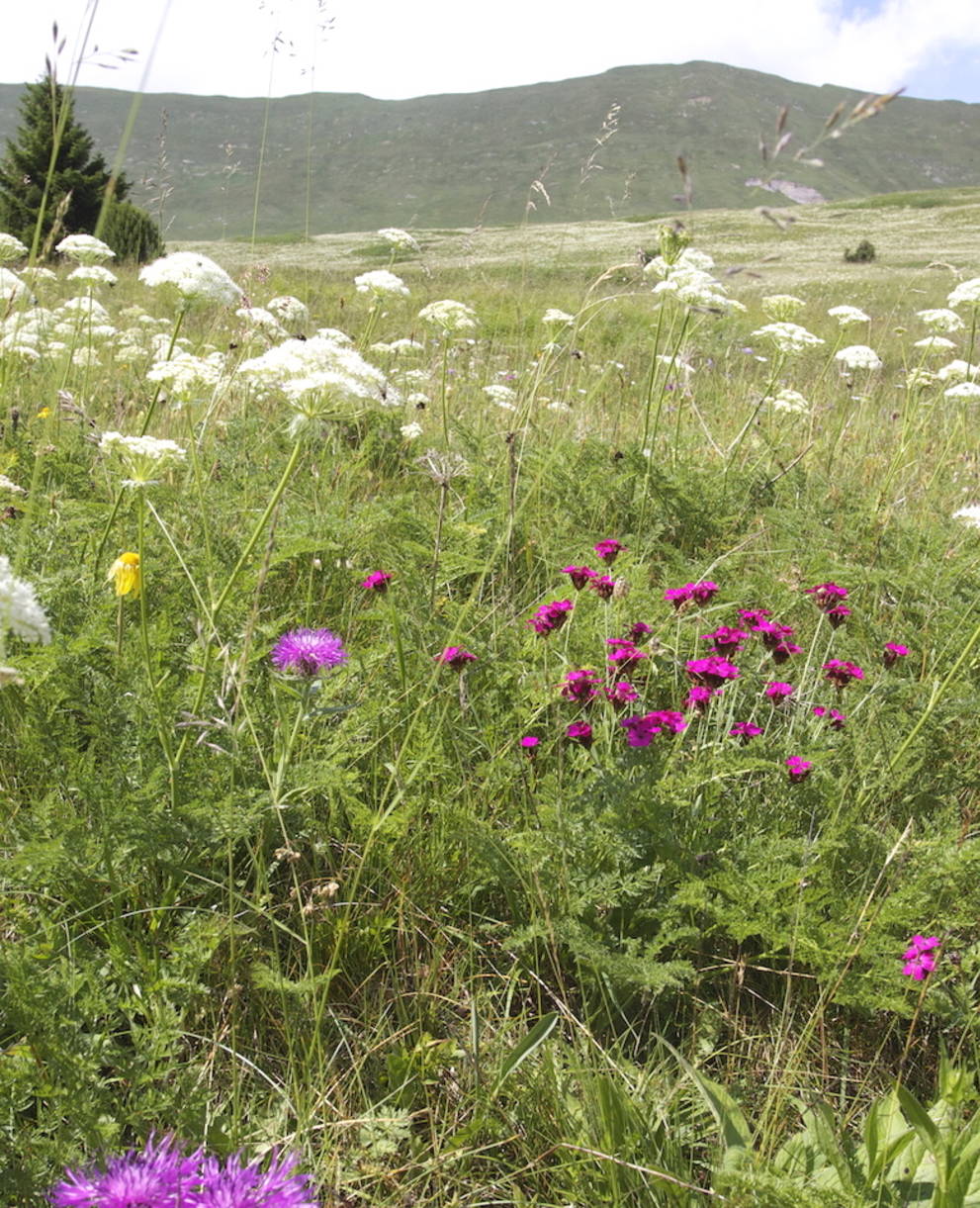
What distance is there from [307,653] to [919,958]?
1275 millimetres

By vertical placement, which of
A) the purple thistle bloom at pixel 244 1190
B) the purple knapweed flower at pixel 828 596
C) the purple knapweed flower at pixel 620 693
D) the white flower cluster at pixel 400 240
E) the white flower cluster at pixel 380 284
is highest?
the white flower cluster at pixel 400 240

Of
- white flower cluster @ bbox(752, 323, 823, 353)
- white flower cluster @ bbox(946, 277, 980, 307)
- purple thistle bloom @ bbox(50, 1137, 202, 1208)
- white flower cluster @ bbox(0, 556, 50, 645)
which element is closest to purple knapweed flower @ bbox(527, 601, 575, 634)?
white flower cluster @ bbox(0, 556, 50, 645)

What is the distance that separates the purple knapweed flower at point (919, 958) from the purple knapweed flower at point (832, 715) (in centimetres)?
59

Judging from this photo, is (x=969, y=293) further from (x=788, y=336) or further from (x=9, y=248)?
(x=9, y=248)

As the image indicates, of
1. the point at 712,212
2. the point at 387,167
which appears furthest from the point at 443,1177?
the point at 387,167

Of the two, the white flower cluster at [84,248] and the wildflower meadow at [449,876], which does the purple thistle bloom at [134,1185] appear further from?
the white flower cluster at [84,248]

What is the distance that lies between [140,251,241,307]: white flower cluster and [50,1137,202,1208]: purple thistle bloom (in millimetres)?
1903

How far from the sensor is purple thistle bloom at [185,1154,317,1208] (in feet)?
3.41

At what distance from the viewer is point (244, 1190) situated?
3.44 ft

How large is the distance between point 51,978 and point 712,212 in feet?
189

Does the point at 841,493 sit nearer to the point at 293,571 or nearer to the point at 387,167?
the point at 293,571

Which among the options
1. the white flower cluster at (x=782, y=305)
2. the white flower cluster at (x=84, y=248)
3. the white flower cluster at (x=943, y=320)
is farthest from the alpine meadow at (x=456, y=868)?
the white flower cluster at (x=943, y=320)

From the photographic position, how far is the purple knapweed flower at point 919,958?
149cm

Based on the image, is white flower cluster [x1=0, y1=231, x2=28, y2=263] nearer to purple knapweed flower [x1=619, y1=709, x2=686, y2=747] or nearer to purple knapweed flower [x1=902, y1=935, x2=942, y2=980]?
purple knapweed flower [x1=619, y1=709, x2=686, y2=747]
